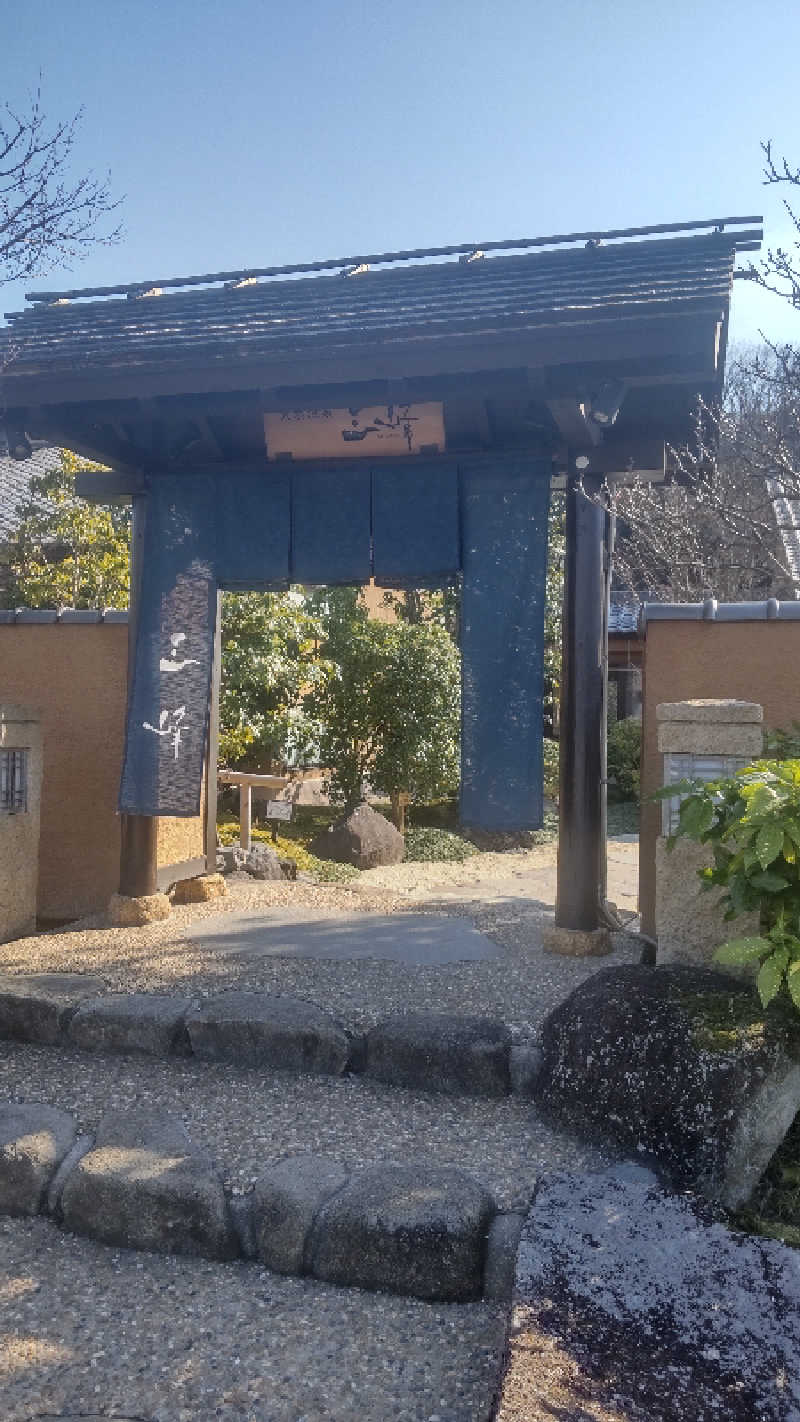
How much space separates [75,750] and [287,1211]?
491 cm

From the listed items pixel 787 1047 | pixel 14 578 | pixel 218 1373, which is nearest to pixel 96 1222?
pixel 218 1373

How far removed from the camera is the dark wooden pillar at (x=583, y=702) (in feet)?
19.7

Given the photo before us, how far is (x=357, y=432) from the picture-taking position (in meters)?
6.17

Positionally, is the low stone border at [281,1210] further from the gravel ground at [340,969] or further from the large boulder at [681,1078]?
the gravel ground at [340,969]

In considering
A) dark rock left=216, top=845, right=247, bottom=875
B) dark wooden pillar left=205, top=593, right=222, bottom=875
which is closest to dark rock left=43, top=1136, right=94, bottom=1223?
dark wooden pillar left=205, top=593, right=222, bottom=875

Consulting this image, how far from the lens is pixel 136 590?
265 inches

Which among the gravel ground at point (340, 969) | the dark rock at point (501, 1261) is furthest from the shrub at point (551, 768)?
the dark rock at point (501, 1261)

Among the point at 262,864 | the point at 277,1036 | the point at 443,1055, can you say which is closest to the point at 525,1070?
the point at 443,1055

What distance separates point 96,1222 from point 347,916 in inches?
148

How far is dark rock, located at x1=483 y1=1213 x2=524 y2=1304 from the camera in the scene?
3002 mm

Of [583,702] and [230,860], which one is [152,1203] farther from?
[230,860]

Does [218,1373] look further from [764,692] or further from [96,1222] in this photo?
[764,692]

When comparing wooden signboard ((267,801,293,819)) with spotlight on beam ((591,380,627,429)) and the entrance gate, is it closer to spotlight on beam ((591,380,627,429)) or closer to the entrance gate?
the entrance gate

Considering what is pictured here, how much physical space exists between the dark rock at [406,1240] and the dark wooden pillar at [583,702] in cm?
296
